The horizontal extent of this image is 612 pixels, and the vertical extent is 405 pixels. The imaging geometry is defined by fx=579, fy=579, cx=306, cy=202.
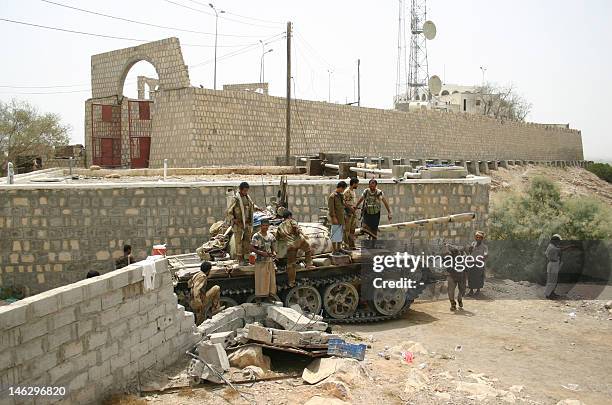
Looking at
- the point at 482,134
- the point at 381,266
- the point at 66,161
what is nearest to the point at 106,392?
the point at 381,266

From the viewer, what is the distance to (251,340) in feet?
24.2

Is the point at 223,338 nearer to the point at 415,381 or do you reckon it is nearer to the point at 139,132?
the point at 415,381

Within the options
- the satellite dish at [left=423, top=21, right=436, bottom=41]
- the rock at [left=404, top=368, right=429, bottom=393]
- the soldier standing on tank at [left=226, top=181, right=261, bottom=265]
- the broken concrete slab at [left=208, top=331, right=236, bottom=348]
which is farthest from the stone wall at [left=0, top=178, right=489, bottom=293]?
the satellite dish at [left=423, top=21, right=436, bottom=41]

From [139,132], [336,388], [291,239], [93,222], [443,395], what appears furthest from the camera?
[139,132]

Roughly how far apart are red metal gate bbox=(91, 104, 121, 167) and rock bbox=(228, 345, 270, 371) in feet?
59.1

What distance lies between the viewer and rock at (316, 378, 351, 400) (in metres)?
6.17

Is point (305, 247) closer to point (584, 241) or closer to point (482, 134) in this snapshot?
point (584, 241)

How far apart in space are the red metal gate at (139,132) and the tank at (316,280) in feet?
44.7

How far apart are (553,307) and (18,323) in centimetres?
1022

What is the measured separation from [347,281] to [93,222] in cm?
564

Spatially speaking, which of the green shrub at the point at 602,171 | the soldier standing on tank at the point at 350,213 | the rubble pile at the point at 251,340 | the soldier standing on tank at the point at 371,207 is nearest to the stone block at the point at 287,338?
the rubble pile at the point at 251,340

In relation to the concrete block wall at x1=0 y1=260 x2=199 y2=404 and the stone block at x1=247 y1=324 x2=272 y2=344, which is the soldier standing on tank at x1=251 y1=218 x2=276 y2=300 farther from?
the concrete block wall at x1=0 y1=260 x2=199 y2=404

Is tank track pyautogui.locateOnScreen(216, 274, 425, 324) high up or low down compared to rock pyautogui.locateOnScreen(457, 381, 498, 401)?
up

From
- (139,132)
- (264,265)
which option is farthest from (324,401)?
(139,132)
